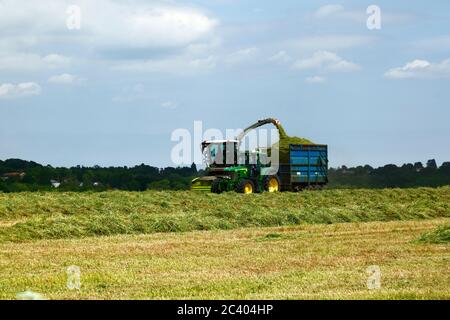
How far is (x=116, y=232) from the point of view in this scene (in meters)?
23.1

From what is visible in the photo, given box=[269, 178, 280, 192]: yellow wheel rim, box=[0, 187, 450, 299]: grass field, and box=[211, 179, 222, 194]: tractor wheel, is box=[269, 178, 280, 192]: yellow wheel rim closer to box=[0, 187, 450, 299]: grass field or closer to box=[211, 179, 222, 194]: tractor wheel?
Answer: box=[211, 179, 222, 194]: tractor wheel

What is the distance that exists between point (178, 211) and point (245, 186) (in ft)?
24.9

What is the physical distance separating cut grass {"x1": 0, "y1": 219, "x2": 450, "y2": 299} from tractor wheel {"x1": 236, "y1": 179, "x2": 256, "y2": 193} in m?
13.1

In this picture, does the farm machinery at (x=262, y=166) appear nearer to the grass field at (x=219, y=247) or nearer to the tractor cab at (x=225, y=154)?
the tractor cab at (x=225, y=154)

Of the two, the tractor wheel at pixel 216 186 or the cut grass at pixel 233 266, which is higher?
the tractor wheel at pixel 216 186

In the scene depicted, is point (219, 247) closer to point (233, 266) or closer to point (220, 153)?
point (233, 266)

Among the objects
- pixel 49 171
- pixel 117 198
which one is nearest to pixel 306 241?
pixel 117 198

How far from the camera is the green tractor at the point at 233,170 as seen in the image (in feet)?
116

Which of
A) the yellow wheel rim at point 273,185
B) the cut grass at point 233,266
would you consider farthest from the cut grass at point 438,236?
the yellow wheel rim at point 273,185

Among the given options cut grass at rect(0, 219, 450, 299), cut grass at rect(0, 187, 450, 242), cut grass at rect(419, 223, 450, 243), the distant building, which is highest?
the distant building

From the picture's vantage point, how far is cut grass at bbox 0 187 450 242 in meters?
23.0

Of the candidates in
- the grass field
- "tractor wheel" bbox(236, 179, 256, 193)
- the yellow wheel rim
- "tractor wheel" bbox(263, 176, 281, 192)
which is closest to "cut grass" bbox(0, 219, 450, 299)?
the grass field

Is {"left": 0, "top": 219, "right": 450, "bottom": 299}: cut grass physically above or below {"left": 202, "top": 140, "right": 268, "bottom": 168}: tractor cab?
below

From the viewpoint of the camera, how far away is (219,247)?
18.2 metres
